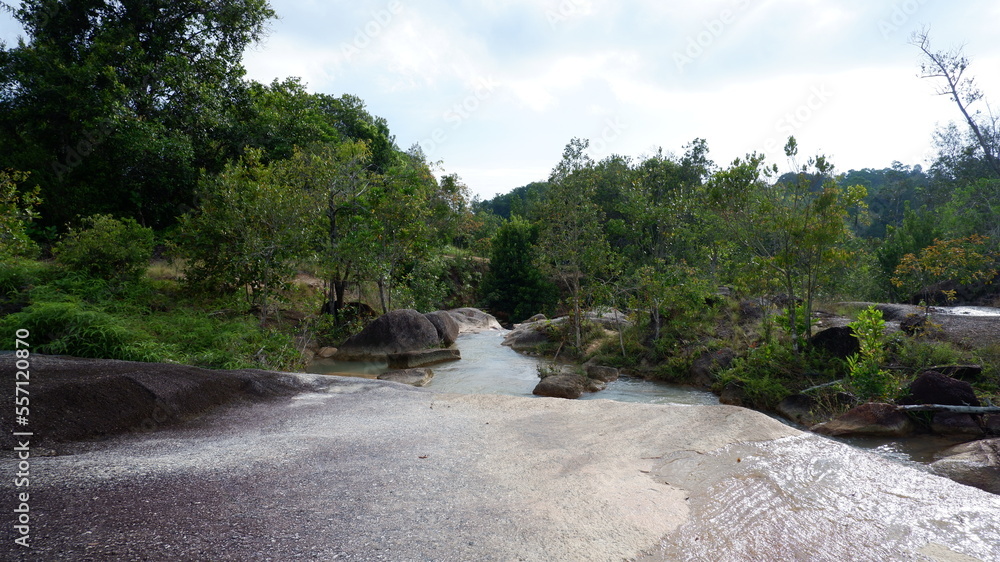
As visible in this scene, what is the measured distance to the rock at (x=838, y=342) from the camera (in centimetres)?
1041

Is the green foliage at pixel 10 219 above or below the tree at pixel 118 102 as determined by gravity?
below

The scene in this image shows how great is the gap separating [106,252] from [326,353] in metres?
6.30

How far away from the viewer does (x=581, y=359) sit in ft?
53.4

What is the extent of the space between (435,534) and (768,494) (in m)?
3.06

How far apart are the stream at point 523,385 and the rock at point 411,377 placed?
8.0 inches

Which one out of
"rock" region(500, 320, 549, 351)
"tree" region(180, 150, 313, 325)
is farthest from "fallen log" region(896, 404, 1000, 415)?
"tree" region(180, 150, 313, 325)

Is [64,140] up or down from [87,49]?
down

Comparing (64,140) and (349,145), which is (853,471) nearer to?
(349,145)

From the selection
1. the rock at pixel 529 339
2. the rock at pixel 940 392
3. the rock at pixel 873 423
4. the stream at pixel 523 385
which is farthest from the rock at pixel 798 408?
the rock at pixel 529 339

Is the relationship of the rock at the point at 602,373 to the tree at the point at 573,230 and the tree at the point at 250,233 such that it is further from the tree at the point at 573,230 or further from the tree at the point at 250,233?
the tree at the point at 250,233

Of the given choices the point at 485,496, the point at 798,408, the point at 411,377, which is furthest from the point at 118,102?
the point at 798,408

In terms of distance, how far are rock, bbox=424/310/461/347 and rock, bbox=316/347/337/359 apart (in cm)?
365

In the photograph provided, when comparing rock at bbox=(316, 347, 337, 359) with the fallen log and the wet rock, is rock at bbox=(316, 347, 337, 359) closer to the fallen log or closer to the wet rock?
the wet rock

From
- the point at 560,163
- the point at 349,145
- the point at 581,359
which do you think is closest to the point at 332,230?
the point at 349,145
